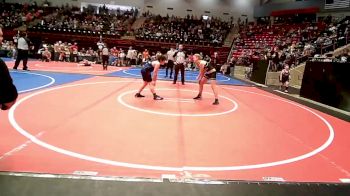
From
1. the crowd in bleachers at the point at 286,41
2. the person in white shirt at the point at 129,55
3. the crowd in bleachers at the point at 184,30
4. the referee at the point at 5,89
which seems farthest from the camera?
the crowd in bleachers at the point at 184,30

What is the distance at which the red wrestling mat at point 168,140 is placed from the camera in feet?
11.8

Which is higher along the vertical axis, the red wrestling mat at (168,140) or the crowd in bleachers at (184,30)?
the crowd in bleachers at (184,30)

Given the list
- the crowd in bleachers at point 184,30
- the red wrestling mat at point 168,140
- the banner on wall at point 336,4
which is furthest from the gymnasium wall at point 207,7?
the red wrestling mat at point 168,140

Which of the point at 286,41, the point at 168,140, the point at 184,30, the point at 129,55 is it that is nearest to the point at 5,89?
the point at 168,140

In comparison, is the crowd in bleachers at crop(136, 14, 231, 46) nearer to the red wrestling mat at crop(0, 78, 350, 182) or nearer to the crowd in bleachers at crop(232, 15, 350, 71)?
the crowd in bleachers at crop(232, 15, 350, 71)

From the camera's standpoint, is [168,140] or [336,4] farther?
[336,4]

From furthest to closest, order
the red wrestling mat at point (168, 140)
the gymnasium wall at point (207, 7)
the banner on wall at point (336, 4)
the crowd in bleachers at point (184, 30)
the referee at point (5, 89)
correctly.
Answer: the gymnasium wall at point (207, 7) → the crowd in bleachers at point (184, 30) → the banner on wall at point (336, 4) → the red wrestling mat at point (168, 140) → the referee at point (5, 89)

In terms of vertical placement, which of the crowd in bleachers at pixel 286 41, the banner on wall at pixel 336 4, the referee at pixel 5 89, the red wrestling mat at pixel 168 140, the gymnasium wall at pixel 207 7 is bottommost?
the red wrestling mat at pixel 168 140

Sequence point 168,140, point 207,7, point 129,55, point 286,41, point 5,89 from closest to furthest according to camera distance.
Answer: point 5,89 < point 168,140 < point 129,55 < point 286,41 < point 207,7

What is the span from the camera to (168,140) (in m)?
4.71

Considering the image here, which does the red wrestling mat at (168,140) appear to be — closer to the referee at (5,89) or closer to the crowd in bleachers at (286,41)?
the referee at (5,89)

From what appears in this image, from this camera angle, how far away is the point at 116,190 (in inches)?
115

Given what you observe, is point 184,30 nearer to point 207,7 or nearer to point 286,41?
point 207,7

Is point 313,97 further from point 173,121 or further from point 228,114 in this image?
point 173,121
